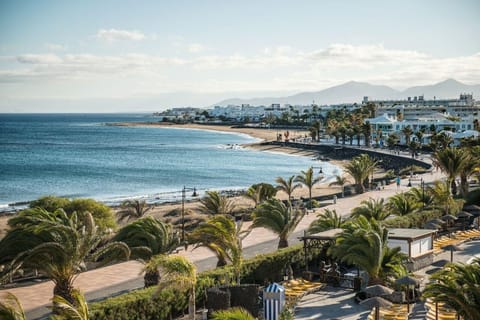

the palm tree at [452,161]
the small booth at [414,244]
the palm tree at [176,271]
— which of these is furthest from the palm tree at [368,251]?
the palm tree at [452,161]

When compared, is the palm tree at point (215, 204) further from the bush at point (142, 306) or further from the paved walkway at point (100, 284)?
the bush at point (142, 306)

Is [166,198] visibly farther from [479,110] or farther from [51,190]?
[479,110]

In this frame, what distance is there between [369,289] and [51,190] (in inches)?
1985

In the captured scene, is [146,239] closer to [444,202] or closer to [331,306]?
[331,306]

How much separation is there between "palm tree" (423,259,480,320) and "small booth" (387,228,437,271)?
8.38 metres

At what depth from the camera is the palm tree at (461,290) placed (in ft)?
42.6

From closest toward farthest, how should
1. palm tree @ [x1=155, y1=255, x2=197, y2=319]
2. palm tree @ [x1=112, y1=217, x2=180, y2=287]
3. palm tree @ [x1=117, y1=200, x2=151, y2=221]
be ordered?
1. palm tree @ [x1=155, y1=255, x2=197, y2=319]
2. palm tree @ [x1=112, y1=217, x2=180, y2=287]
3. palm tree @ [x1=117, y1=200, x2=151, y2=221]

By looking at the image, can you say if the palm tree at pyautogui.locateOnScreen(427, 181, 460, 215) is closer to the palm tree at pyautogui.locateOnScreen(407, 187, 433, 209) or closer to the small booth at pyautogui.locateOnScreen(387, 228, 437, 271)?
the palm tree at pyautogui.locateOnScreen(407, 187, 433, 209)

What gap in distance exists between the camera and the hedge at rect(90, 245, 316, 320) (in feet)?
49.6

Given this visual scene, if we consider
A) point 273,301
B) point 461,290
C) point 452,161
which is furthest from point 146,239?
point 452,161

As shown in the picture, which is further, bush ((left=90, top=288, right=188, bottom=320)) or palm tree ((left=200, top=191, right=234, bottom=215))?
palm tree ((left=200, top=191, right=234, bottom=215))

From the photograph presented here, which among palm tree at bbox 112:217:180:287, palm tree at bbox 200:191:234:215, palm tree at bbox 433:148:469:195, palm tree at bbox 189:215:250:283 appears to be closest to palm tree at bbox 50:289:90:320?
palm tree at bbox 189:215:250:283

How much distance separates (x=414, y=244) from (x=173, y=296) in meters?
10.9

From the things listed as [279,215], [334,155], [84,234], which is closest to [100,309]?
[84,234]
